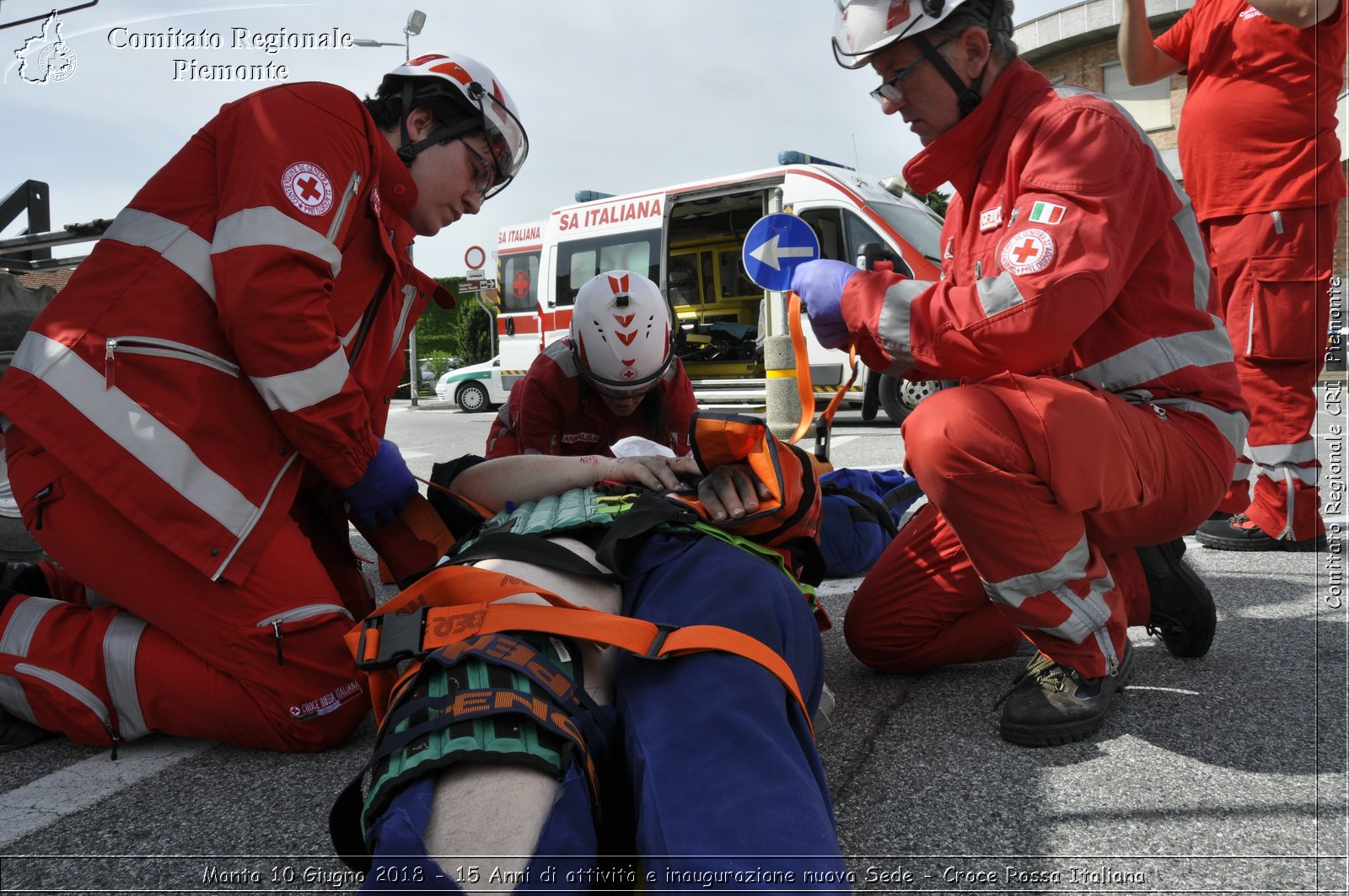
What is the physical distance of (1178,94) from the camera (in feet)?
68.5

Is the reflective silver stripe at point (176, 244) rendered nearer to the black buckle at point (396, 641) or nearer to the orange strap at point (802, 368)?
the black buckle at point (396, 641)

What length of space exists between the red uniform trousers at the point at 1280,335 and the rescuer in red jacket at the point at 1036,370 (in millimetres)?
1556

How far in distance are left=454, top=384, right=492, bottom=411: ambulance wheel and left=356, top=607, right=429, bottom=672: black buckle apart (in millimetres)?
15326

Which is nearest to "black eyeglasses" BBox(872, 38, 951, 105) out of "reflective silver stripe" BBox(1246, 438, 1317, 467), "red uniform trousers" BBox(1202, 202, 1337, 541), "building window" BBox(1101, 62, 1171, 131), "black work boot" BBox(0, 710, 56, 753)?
"red uniform trousers" BBox(1202, 202, 1337, 541)

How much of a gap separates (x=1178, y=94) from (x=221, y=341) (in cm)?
2365

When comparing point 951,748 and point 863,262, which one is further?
point 863,262

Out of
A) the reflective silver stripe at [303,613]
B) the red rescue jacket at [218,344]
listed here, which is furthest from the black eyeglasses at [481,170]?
the reflective silver stripe at [303,613]

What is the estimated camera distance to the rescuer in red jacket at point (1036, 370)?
196 centimetres

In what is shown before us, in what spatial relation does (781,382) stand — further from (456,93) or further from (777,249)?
(456,93)

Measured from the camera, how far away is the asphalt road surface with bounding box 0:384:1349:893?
1495mm

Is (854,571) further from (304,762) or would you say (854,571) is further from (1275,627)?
(304,762)

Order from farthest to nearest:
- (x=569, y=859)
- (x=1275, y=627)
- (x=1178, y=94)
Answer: (x=1178, y=94) → (x=1275, y=627) → (x=569, y=859)

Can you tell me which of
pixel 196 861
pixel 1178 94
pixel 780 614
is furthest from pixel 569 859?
pixel 1178 94

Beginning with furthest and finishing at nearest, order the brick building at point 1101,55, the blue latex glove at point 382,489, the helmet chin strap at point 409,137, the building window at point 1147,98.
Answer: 1. the building window at point 1147,98
2. the brick building at point 1101,55
3. the helmet chin strap at point 409,137
4. the blue latex glove at point 382,489
